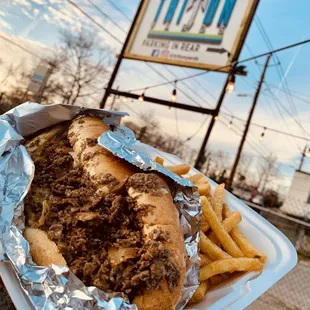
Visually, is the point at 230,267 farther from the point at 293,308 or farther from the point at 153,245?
the point at 293,308

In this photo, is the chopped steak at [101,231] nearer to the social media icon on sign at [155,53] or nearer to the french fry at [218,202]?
the french fry at [218,202]

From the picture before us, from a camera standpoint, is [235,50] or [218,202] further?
[235,50]

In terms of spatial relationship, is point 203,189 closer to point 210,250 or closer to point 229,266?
point 210,250

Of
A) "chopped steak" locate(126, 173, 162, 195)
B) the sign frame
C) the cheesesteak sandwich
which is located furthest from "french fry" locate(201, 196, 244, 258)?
the sign frame

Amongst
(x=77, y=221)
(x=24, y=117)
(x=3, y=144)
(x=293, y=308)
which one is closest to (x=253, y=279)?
(x=77, y=221)

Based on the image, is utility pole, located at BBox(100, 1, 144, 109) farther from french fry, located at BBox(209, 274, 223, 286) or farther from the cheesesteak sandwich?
french fry, located at BBox(209, 274, 223, 286)

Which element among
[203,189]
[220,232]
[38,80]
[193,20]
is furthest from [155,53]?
[220,232]
